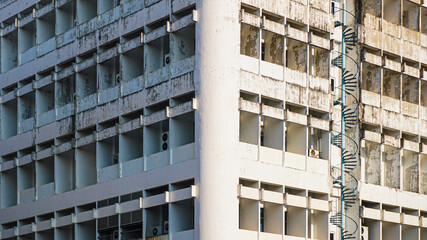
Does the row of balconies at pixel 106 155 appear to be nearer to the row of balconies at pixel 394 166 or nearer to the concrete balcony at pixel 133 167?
the concrete balcony at pixel 133 167

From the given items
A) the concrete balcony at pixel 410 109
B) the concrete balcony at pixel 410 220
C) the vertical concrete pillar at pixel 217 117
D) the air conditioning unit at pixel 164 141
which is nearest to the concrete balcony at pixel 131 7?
the vertical concrete pillar at pixel 217 117

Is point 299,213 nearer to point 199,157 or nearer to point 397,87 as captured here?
point 199,157

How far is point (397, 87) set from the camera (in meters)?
50.7

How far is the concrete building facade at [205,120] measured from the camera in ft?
140

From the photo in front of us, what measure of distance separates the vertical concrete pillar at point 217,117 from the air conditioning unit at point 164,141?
312 centimetres

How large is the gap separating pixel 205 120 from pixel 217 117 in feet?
1.62

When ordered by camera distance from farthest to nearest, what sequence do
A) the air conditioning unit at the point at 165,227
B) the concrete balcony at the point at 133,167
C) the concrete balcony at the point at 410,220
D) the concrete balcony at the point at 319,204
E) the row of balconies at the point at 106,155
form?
1. the concrete balcony at the point at 410,220
2. the concrete balcony at the point at 133,167
3. the concrete balcony at the point at 319,204
4. the air conditioning unit at the point at 165,227
5. the row of balconies at the point at 106,155

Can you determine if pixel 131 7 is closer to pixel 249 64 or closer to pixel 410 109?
pixel 249 64

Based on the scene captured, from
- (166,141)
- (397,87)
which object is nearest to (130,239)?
(166,141)

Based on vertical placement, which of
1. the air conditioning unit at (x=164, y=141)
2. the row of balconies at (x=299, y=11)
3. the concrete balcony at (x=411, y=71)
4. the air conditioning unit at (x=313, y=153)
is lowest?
the air conditioning unit at (x=313, y=153)

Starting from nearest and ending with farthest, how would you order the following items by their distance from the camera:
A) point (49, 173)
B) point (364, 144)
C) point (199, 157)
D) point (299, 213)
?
1. point (199, 157)
2. point (299, 213)
3. point (364, 144)
4. point (49, 173)

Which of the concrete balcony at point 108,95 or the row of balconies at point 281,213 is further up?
the concrete balcony at point 108,95

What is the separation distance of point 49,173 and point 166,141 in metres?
8.96

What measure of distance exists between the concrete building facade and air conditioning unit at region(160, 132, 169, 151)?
0.05m
